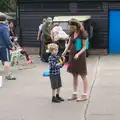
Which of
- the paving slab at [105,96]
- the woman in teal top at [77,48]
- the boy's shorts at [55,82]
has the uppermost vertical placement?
the woman in teal top at [77,48]

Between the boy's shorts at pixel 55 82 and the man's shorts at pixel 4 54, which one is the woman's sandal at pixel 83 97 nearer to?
the boy's shorts at pixel 55 82

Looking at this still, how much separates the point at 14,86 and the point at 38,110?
2665 mm

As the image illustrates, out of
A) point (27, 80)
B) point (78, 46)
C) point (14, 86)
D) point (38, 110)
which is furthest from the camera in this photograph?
point (27, 80)

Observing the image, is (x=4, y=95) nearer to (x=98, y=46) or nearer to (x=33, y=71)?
(x=33, y=71)

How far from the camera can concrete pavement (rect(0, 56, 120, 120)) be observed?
740 cm

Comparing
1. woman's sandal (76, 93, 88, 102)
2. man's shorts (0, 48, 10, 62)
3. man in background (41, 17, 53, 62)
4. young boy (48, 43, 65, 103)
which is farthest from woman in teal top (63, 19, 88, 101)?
man in background (41, 17, 53, 62)

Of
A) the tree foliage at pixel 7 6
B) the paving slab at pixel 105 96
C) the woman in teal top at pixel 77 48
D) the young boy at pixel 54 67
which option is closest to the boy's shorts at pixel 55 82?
the young boy at pixel 54 67

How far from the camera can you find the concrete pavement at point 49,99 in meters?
7.40

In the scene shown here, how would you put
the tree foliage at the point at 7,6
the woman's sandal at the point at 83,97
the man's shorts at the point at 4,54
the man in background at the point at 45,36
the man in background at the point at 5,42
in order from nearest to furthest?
the woman's sandal at the point at 83,97 → the man in background at the point at 5,42 → the man's shorts at the point at 4,54 → the man in background at the point at 45,36 → the tree foliage at the point at 7,6

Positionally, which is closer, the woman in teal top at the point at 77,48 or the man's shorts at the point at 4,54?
the woman in teal top at the point at 77,48

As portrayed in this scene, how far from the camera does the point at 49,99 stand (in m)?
8.79

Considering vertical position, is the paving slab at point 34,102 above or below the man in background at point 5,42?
below

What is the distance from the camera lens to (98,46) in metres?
19.3

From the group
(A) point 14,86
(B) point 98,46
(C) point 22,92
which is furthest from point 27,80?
(B) point 98,46
